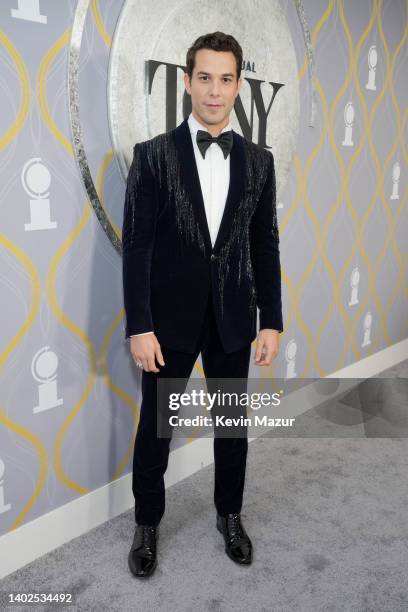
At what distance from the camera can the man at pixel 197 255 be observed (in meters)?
1.54

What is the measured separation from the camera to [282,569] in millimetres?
1766

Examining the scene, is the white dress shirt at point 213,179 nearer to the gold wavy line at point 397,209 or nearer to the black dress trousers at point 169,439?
the black dress trousers at point 169,439

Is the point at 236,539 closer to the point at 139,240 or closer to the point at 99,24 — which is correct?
the point at 139,240

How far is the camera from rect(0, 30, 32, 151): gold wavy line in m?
1.48

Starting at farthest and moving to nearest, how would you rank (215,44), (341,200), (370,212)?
(370,212)
(341,200)
(215,44)

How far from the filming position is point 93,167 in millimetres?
1717

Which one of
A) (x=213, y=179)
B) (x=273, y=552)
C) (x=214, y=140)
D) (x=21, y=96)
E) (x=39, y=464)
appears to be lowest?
(x=273, y=552)

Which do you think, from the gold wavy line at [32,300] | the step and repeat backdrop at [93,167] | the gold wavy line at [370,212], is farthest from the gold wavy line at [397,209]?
the gold wavy line at [32,300]

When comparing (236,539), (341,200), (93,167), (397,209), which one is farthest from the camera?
(397,209)

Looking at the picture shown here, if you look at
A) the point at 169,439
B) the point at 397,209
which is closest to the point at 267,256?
the point at 169,439

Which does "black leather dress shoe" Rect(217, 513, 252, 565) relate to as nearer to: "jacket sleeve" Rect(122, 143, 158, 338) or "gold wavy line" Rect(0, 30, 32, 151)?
"jacket sleeve" Rect(122, 143, 158, 338)

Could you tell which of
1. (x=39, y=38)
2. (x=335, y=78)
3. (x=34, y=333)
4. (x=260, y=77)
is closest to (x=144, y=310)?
(x=34, y=333)
